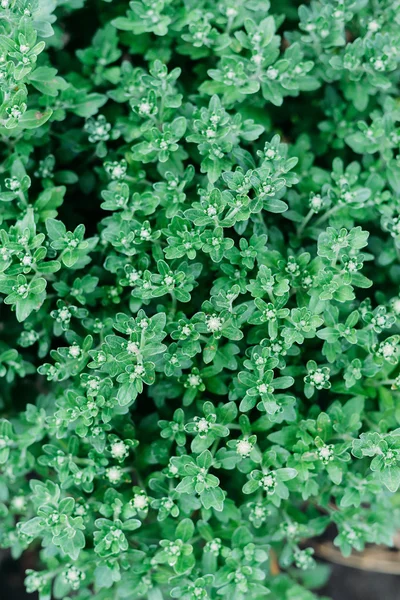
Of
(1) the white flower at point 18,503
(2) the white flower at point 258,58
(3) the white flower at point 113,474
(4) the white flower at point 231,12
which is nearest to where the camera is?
(3) the white flower at point 113,474

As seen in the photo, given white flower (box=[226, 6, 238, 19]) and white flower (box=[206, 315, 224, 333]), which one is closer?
white flower (box=[206, 315, 224, 333])

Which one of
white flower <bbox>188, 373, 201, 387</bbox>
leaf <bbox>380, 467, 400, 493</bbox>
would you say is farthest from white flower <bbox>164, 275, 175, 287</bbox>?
leaf <bbox>380, 467, 400, 493</bbox>

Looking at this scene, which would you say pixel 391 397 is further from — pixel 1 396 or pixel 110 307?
pixel 1 396

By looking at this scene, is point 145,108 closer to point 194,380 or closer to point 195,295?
point 195,295

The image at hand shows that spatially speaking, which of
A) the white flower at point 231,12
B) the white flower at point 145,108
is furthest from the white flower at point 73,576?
the white flower at point 231,12

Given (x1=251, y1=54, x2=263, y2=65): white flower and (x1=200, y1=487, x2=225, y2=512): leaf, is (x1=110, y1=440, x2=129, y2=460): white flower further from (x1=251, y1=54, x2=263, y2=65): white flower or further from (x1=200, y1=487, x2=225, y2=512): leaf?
(x1=251, y1=54, x2=263, y2=65): white flower

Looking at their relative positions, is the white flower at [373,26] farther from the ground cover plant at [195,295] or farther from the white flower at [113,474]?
the white flower at [113,474]

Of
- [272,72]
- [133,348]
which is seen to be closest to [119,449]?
[133,348]

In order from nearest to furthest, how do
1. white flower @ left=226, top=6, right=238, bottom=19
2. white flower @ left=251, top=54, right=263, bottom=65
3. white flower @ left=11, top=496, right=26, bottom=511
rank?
white flower @ left=251, top=54, right=263, bottom=65, white flower @ left=226, top=6, right=238, bottom=19, white flower @ left=11, top=496, right=26, bottom=511

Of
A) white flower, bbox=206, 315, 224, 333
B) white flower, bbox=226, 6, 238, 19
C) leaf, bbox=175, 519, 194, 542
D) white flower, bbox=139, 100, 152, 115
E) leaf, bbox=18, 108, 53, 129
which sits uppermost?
white flower, bbox=226, 6, 238, 19

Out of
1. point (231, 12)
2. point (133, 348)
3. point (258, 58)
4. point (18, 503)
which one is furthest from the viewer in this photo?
point (18, 503)
